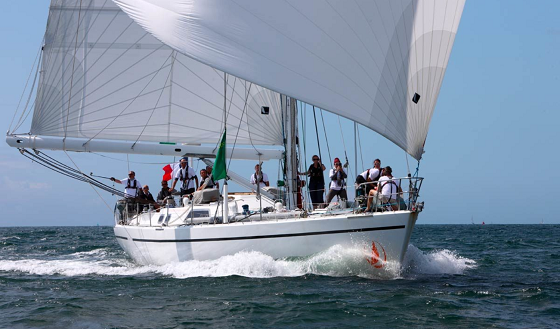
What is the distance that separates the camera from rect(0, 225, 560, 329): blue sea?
26.8 feet

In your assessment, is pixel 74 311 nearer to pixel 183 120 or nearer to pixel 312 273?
pixel 312 273

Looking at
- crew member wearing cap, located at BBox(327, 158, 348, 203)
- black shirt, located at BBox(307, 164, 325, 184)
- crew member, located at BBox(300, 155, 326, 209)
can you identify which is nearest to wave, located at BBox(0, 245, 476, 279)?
crew member wearing cap, located at BBox(327, 158, 348, 203)

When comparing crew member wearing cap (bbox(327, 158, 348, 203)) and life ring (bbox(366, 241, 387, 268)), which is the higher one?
crew member wearing cap (bbox(327, 158, 348, 203))

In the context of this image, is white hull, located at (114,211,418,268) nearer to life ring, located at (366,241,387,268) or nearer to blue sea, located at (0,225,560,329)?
life ring, located at (366,241,387,268)

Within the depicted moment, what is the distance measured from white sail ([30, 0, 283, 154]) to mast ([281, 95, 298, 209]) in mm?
1582

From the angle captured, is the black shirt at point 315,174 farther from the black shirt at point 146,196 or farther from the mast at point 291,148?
the black shirt at point 146,196

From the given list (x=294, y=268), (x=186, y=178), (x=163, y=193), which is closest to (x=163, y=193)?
(x=163, y=193)

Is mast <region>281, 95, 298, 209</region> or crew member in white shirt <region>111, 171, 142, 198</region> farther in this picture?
crew member in white shirt <region>111, 171, 142, 198</region>

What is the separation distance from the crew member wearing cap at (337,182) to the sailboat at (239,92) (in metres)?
0.83

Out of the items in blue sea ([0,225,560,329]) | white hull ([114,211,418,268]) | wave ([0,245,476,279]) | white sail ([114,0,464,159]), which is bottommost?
blue sea ([0,225,560,329])

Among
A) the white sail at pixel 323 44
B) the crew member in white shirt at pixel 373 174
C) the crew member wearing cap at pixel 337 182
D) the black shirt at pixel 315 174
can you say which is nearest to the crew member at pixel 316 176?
the black shirt at pixel 315 174

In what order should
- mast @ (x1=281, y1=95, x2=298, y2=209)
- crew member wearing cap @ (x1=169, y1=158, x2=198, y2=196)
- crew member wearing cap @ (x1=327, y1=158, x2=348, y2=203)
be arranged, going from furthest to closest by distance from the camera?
crew member wearing cap @ (x1=169, y1=158, x2=198, y2=196), mast @ (x1=281, y1=95, x2=298, y2=209), crew member wearing cap @ (x1=327, y1=158, x2=348, y2=203)

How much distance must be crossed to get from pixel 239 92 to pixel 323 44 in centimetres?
596

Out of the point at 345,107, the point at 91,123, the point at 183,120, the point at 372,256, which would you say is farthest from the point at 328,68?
the point at 91,123
